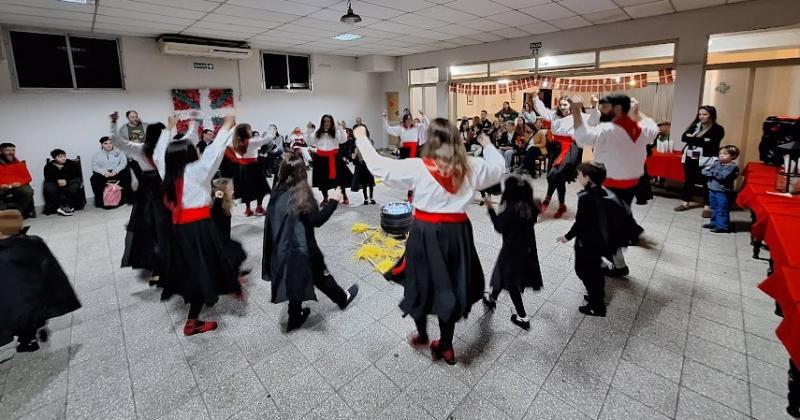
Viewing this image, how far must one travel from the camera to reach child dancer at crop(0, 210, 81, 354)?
2311mm

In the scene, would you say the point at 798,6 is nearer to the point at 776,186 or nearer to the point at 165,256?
the point at 776,186

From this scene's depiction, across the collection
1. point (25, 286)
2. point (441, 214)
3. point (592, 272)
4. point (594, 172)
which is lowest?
point (592, 272)

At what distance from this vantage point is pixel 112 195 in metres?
6.58

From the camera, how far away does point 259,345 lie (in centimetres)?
264

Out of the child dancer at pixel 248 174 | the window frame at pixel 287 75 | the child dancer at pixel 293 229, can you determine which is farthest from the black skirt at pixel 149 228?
the window frame at pixel 287 75

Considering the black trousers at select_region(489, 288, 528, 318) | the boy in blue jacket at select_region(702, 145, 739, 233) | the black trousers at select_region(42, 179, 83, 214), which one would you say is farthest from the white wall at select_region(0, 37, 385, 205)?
the boy in blue jacket at select_region(702, 145, 739, 233)

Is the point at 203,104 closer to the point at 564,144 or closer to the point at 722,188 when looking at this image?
the point at 564,144

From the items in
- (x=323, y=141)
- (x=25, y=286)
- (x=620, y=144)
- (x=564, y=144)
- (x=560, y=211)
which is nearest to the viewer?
(x=25, y=286)

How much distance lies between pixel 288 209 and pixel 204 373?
3.67ft

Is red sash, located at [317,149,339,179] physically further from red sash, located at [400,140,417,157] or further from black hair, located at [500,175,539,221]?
black hair, located at [500,175,539,221]

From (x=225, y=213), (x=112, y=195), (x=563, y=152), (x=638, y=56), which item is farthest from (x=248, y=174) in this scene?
(x=638, y=56)

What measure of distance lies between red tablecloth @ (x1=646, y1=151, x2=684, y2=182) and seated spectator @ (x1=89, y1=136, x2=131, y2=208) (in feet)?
29.5

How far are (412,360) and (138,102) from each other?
812 centimetres

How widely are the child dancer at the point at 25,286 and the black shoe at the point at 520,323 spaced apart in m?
3.02
